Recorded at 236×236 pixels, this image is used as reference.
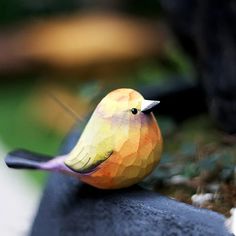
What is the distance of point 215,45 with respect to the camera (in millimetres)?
1221

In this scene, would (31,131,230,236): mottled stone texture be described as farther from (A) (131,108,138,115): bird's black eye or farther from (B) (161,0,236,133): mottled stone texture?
(B) (161,0,236,133): mottled stone texture

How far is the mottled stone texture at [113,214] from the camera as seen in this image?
792mm

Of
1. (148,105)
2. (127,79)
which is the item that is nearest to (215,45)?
(148,105)

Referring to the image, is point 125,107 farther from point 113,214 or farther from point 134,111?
point 113,214

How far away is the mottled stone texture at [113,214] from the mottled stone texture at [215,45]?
0.36 meters

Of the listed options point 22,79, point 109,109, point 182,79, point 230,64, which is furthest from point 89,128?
point 22,79

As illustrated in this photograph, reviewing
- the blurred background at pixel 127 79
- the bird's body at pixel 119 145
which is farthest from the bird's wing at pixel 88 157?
the blurred background at pixel 127 79

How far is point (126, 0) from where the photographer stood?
3756mm

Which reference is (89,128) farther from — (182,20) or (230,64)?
(182,20)

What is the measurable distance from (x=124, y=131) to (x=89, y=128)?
0.18 ft

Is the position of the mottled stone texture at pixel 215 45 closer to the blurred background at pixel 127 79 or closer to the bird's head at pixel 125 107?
the blurred background at pixel 127 79

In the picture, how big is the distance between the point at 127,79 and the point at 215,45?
175 cm

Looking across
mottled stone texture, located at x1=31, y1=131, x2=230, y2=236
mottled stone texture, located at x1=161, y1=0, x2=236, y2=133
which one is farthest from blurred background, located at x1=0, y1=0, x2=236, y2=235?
mottled stone texture, located at x1=31, y1=131, x2=230, y2=236

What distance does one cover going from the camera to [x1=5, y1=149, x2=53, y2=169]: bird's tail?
94cm
